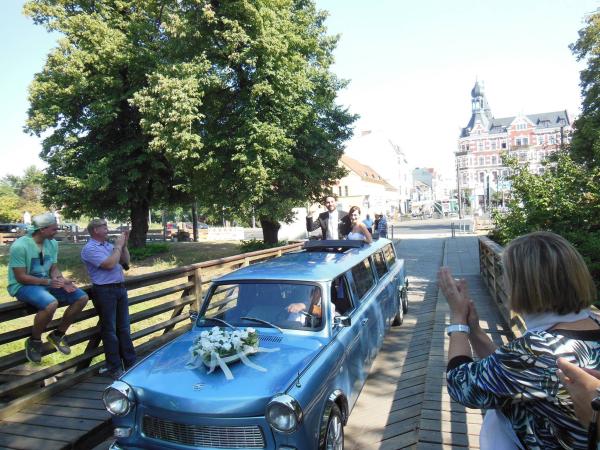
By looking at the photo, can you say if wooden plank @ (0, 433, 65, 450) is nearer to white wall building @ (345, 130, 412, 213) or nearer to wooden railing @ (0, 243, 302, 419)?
wooden railing @ (0, 243, 302, 419)

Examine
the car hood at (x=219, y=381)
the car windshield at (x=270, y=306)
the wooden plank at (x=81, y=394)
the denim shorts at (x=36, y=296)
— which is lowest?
the wooden plank at (x=81, y=394)

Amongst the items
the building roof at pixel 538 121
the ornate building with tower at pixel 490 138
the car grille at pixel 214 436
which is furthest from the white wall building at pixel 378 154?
the car grille at pixel 214 436

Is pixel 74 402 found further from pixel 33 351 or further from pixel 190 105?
pixel 190 105

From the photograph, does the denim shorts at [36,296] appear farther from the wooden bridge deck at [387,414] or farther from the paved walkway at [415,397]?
the paved walkway at [415,397]

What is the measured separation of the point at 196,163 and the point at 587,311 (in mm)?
17937

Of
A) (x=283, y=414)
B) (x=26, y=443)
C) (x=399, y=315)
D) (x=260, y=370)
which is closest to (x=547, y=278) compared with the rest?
(x=283, y=414)

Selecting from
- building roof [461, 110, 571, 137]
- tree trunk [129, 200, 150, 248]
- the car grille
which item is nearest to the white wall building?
building roof [461, 110, 571, 137]

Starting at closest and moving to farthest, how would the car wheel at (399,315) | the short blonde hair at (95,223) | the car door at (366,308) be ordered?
the car door at (366,308)
the short blonde hair at (95,223)
the car wheel at (399,315)

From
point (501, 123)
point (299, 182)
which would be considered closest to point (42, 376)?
point (299, 182)

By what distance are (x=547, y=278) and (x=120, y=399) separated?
2889mm

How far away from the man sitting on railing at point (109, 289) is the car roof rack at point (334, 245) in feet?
8.91

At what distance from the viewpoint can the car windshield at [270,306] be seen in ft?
13.2

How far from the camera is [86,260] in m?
4.83

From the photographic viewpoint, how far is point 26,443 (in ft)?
12.1
